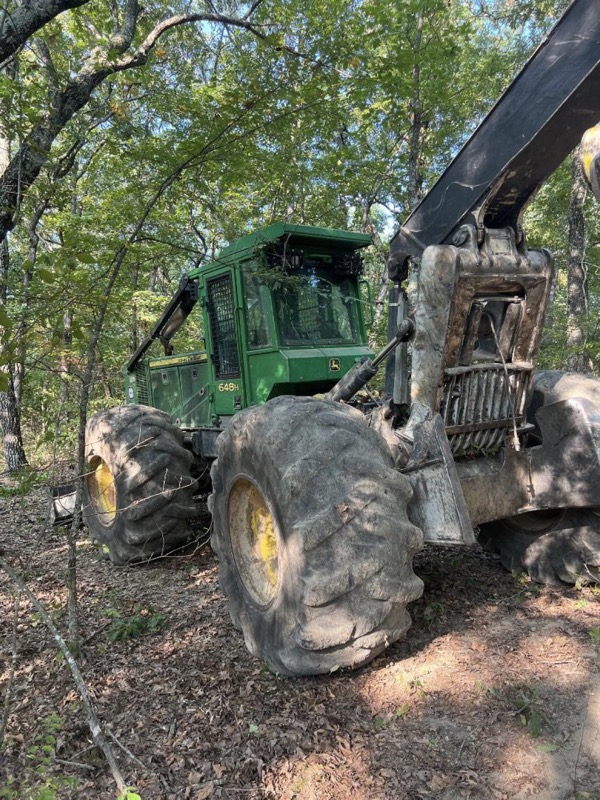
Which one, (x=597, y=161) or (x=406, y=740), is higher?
(x=597, y=161)

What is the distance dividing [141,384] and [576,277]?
8.83m

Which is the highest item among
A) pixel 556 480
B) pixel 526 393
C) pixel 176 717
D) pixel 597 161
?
pixel 597 161

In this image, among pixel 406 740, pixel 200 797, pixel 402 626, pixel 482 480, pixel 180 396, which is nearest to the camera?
pixel 200 797

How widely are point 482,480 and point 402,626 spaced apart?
117cm

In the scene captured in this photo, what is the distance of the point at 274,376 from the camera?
4547 mm

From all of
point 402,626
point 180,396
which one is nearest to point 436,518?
point 402,626

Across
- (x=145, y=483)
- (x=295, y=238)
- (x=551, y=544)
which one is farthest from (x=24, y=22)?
(x=551, y=544)

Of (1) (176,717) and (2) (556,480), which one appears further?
(2) (556,480)

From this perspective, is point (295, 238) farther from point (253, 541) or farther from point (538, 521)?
point (538, 521)

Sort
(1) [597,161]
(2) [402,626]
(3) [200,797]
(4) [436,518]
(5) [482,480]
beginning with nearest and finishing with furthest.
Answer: (1) [597,161] → (3) [200,797] → (2) [402,626] → (4) [436,518] → (5) [482,480]

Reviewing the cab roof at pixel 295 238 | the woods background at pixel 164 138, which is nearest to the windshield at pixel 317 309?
the cab roof at pixel 295 238

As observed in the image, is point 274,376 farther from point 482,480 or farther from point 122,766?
point 122,766

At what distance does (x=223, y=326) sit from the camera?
5125mm

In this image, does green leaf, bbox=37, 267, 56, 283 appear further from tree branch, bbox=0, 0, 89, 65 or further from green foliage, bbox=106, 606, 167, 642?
tree branch, bbox=0, 0, 89, 65
